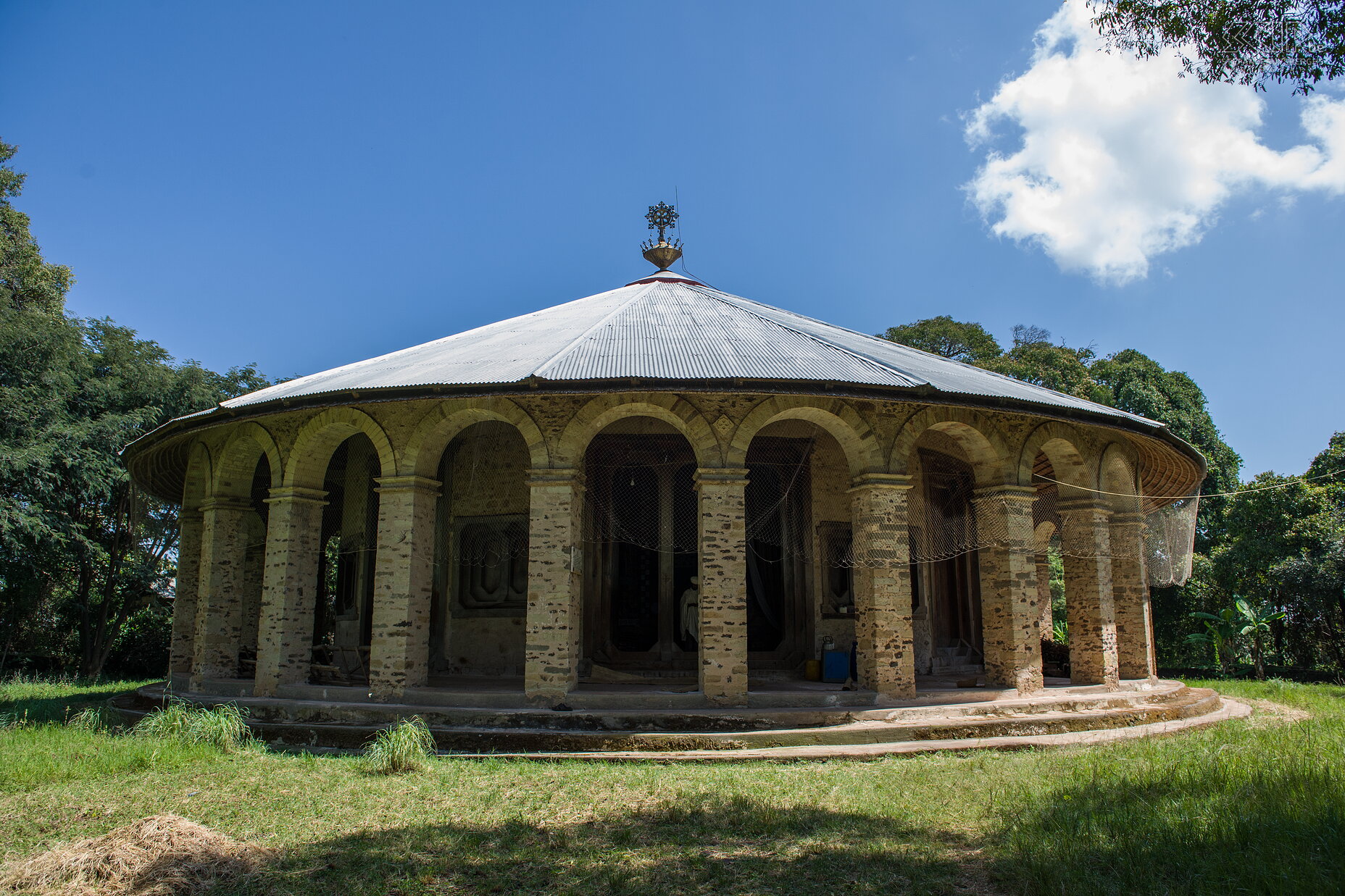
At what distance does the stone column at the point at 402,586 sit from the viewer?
35.7 ft

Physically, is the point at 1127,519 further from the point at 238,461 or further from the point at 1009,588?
the point at 238,461

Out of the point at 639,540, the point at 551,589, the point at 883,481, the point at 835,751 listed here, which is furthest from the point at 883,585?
the point at 639,540

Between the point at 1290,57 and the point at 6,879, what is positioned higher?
the point at 1290,57

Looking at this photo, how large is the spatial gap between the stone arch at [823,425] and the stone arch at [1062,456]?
2.47m

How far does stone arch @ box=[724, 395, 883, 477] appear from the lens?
35.3 feet

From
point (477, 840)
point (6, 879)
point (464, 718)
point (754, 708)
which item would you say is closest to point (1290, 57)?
point (754, 708)

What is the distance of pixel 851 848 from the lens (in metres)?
5.81

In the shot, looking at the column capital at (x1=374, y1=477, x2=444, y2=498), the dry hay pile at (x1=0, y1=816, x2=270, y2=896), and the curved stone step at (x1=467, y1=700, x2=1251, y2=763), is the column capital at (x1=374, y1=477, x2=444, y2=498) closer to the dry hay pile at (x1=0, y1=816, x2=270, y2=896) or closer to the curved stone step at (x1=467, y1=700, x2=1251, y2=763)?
the curved stone step at (x1=467, y1=700, x2=1251, y2=763)

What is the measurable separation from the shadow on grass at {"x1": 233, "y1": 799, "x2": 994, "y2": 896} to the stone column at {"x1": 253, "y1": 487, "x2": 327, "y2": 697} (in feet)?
20.7

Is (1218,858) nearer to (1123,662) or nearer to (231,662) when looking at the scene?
(1123,662)

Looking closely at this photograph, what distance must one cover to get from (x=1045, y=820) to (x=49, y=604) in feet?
92.6

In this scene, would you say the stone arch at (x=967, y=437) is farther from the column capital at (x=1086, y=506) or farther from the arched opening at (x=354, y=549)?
the arched opening at (x=354, y=549)

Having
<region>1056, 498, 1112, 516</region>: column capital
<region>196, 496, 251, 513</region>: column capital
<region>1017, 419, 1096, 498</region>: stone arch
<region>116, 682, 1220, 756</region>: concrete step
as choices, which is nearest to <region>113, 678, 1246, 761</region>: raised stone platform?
<region>116, 682, 1220, 756</region>: concrete step

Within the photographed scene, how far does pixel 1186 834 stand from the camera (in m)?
5.66
